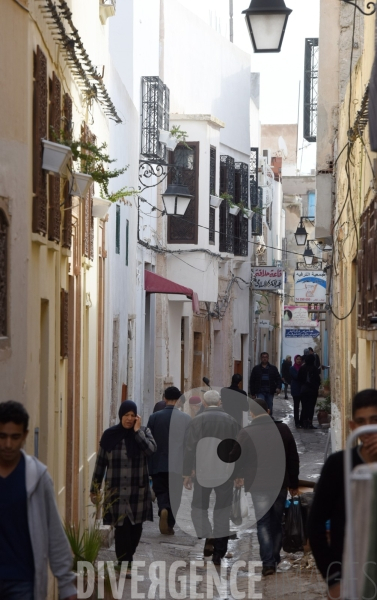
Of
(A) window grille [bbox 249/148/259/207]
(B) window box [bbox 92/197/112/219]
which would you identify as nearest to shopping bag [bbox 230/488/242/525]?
(B) window box [bbox 92/197/112/219]

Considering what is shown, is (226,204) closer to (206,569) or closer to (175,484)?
(175,484)

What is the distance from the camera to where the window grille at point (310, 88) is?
22.5m

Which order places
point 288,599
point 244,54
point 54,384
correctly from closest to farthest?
point 288,599, point 54,384, point 244,54

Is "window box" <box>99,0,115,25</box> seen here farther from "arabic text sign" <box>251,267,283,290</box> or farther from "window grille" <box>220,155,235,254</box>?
"arabic text sign" <box>251,267,283,290</box>

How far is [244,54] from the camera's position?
32.9m

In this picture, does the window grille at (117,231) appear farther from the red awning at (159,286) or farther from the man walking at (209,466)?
the man walking at (209,466)

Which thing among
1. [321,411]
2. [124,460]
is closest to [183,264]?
[321,411]

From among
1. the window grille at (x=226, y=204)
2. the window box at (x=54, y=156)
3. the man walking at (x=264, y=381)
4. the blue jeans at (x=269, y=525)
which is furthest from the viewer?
the window grille at (x=226, y=204)

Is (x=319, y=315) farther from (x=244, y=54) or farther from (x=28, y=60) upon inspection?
(x=28, y=60)

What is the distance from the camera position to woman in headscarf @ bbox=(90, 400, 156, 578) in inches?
394

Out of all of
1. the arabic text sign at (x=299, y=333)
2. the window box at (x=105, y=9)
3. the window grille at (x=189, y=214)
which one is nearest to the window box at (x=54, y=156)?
the window box at (x=105, y=9)

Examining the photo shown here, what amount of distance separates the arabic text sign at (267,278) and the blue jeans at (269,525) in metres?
25.1

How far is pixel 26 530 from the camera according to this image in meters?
4.95

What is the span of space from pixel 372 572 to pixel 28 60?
526 centimetres
